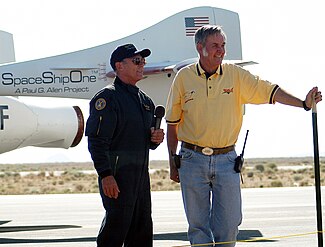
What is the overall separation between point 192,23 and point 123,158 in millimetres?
11810

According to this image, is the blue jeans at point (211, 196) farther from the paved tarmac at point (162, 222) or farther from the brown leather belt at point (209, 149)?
the paved tarmac at point (162, 222)

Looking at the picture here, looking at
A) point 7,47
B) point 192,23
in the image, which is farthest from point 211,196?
point 7,47

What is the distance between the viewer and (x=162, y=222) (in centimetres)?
1645

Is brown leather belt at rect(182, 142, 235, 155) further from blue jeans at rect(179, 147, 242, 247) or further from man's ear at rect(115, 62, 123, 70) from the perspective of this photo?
man's ear at rect(115, 62, 123, 70)

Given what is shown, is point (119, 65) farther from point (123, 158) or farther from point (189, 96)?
point (123, 158)

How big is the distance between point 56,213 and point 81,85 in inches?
120

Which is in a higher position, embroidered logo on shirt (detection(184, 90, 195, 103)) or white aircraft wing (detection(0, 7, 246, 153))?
white aircraft wing (detection(0, 7, 246, 153))

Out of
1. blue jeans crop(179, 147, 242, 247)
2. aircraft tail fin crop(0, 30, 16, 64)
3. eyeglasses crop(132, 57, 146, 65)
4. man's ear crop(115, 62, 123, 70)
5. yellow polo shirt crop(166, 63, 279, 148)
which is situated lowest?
blue jeans crop(179, 147, 242, 247)

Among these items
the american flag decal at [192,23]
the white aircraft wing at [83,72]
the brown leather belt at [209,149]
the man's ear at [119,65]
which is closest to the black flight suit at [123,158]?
the man's ear at [119,65]

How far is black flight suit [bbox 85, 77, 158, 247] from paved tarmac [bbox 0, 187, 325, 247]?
3.86m

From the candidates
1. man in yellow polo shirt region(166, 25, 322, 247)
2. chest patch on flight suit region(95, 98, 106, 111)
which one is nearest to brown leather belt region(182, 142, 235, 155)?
man in yellow polo shirt region(166, 25, 322, 247)

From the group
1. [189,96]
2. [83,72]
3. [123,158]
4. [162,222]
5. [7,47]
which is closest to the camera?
[123,158]

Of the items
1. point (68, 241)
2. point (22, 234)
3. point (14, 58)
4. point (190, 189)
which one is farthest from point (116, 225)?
point (14, 58)

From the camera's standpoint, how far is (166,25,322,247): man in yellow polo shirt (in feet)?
26.7
